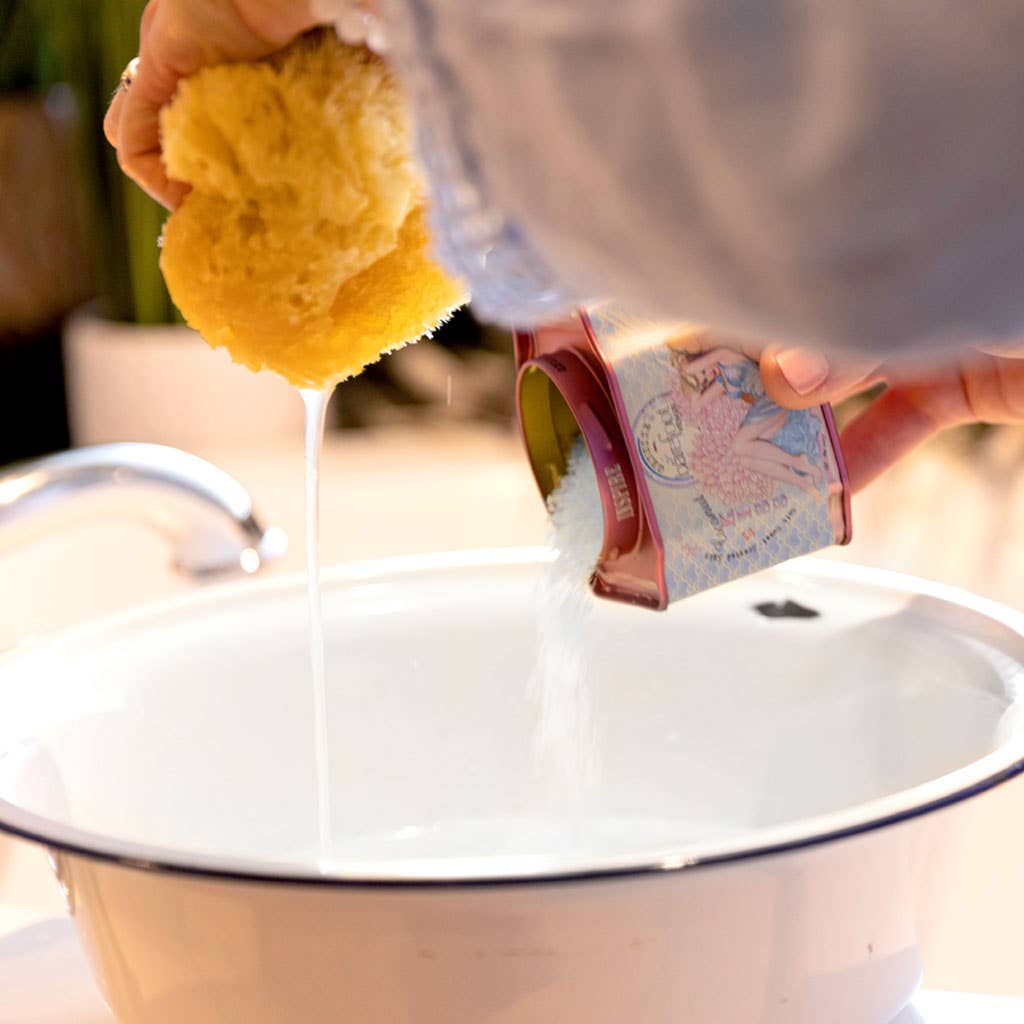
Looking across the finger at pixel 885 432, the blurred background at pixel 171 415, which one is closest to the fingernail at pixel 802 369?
the finger at pixel 885 432

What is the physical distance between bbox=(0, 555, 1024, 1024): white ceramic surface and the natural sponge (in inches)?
5.5

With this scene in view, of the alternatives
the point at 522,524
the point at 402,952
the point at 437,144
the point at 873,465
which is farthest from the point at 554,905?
the point at 522,524

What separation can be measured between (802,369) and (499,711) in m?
0.18

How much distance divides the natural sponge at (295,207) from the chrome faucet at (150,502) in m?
0.16

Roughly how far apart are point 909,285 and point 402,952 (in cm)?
22

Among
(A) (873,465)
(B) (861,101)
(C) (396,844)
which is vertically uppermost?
(B) (861,101)

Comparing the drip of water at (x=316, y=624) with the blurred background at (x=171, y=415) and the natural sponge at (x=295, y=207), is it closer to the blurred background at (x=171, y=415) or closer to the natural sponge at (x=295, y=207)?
the natural sponge at (x=295, y=207)

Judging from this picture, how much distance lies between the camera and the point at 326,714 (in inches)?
21.6

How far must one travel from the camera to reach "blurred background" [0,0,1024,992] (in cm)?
98

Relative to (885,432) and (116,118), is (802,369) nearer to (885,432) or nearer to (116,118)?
(885,432)

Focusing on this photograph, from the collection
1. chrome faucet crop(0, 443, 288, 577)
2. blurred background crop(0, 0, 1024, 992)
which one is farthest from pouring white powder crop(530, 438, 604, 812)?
blurred background crop(0, 0, 1024, 992)

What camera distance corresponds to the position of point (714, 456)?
1.62ft

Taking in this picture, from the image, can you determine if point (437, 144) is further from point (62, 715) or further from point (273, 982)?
point (62, 715)

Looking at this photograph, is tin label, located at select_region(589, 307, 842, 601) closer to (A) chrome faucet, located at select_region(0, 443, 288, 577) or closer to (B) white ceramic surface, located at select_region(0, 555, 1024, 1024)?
(B) white ceramic surface, located at select_region(0, 555, 1024, 1024)
